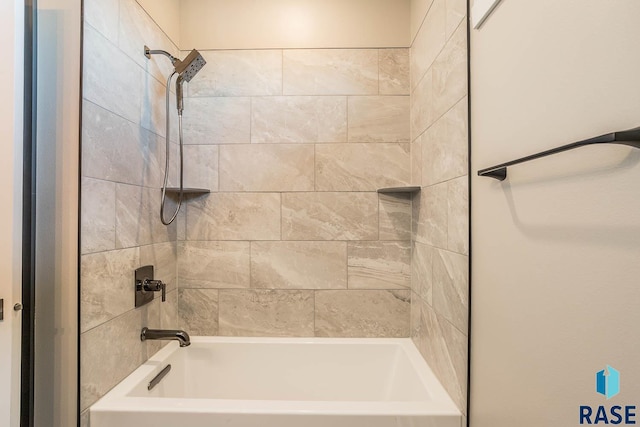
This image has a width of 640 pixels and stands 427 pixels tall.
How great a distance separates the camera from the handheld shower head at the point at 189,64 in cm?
→ 141

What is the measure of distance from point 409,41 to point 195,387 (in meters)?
2.24

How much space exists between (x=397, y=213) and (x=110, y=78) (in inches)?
57.6

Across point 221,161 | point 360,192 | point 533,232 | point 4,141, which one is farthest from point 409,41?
point 4,141

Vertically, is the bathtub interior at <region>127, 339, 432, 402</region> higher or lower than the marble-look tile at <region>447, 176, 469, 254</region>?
lower

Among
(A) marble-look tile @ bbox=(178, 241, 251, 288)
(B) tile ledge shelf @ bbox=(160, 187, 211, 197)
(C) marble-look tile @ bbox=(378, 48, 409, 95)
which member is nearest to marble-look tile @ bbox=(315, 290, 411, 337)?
(A) marble-look tile @ bbox=(178, 241, 251, 288)

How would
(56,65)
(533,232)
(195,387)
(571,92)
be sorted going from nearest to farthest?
1. (571,92)
2. (533,232)
3. (56,65)
4. (195,387)

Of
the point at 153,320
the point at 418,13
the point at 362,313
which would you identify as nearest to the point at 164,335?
the point at 153,320

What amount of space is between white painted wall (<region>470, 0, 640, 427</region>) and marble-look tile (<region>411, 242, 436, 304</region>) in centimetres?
41

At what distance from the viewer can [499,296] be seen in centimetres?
82

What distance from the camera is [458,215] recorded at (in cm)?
107

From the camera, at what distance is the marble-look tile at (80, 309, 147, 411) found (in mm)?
1035

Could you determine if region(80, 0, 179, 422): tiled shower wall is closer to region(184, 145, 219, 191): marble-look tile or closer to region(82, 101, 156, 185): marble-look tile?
region(82, 101, 156, 185): marble-look tile

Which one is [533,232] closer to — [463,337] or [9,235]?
[463,337]

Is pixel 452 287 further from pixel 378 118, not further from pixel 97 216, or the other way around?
pixel 97 216
